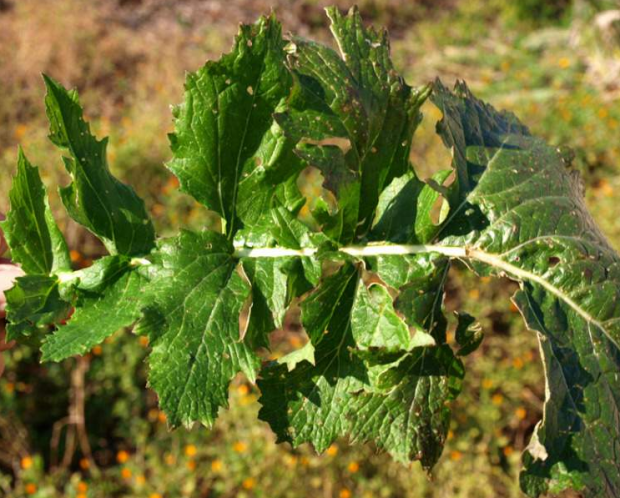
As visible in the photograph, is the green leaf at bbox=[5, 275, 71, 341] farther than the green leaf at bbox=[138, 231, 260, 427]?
Yes

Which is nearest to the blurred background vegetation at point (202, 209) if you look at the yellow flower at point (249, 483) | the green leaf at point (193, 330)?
the yellow flower at point (249, 483)

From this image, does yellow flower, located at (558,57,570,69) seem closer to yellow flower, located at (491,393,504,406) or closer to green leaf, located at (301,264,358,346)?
yellow flower, located at (491,393,504,406)

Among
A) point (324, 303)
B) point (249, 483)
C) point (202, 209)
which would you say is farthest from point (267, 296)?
point (202, 209)

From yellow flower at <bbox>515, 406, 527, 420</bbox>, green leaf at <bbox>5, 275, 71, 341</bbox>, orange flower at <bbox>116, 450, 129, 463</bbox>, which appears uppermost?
green leaf at <bbox>5, 275, 71, 341</bbox>

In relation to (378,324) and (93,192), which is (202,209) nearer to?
(93,192)

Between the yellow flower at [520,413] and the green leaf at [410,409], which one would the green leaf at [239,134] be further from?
the yellow flower at [520,413]

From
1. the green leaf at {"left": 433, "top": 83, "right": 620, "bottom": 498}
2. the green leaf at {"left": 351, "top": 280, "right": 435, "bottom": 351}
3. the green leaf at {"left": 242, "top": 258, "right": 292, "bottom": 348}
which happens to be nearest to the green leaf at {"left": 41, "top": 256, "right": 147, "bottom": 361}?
the green leaf at {"left": 242, "top": 258, "right": 292, "bottom": 348}
